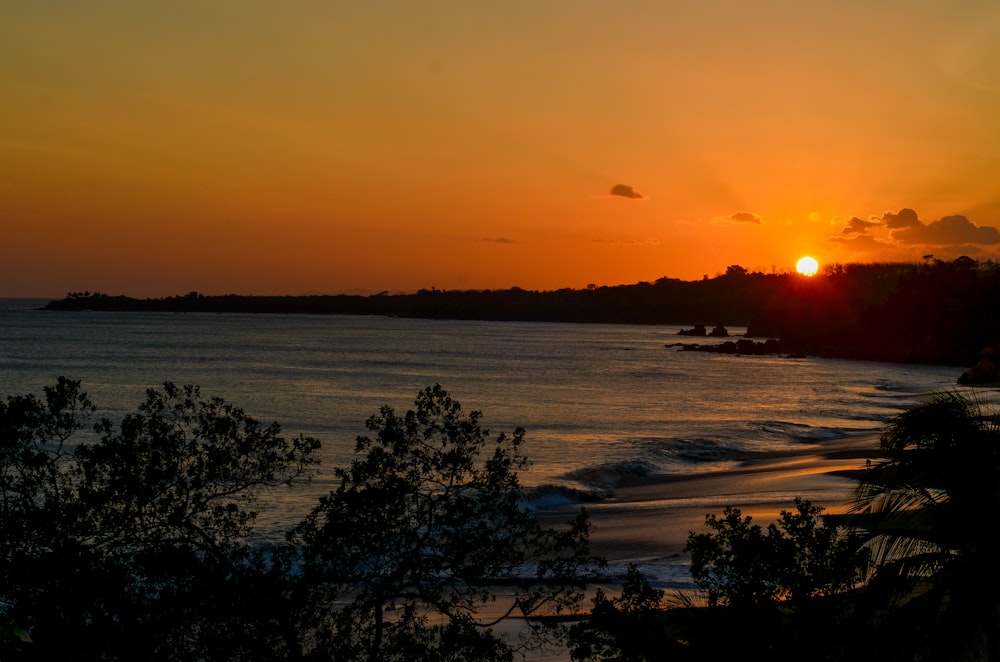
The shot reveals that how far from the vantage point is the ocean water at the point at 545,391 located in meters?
35.3

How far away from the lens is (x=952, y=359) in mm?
109125

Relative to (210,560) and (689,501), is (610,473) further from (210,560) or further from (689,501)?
(210,560)

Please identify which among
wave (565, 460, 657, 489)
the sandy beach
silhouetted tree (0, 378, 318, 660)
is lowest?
wave (565, 460, 657, 489)

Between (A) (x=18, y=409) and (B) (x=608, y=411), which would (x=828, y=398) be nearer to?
(B) (x=608, y=411)

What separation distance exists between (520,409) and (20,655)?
44.0 m

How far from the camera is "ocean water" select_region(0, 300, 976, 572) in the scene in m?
35.3

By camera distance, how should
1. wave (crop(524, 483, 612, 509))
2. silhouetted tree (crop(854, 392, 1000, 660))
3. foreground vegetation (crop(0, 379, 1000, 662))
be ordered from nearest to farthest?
silhouetted tree (crop(854, 392, 1000, 660)) < foreground vegetation (crop(0, 379, 1000, 662)) < wave (crop(524, 483, 612, 509))

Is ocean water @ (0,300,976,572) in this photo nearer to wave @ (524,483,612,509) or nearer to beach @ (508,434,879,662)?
wave @ (524,483,612,509)

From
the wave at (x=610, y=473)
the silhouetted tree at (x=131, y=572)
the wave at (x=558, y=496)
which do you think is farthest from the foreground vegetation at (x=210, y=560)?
the wave at (x=610, y=473)

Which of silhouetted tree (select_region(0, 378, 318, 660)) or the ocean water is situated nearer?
silhouetted tree (select_region(0, 378, 318, 660))

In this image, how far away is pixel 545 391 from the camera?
64.2 meters

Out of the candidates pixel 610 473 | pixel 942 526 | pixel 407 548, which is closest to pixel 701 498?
pixel 610 473

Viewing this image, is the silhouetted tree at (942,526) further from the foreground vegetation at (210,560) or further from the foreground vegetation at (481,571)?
the foreground vegetation at (210,560)

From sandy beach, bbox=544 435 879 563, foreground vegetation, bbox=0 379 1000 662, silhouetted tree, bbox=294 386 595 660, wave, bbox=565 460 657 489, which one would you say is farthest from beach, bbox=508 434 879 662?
foreground vegetation, bbox=0 379 1000 662
